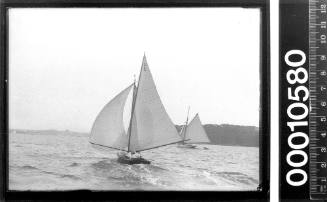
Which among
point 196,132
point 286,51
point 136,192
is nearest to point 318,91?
point 286,51

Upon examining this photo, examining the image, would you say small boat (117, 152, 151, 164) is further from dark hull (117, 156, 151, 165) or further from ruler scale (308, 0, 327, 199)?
ruler scale (308, 0, 327, 199)

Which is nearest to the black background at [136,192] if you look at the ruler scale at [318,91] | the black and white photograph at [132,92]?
the black and white photograph at [132,92]

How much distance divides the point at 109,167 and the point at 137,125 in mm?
162

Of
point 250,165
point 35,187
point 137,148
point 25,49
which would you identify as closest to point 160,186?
point 137,148

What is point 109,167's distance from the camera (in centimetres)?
147

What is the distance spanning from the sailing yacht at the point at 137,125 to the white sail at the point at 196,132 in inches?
1.7

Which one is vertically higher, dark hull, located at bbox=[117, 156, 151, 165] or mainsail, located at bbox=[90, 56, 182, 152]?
mainsail, located at bbox=[90, 56, 182, 152]

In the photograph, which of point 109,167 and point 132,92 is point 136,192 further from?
point 132,92

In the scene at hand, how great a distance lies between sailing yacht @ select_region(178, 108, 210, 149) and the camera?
1.44m

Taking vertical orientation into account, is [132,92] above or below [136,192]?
Answer: above

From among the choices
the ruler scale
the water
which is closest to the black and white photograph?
the water

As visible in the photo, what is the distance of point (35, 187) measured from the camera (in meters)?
1.48

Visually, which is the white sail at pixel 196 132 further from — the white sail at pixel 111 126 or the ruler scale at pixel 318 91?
the ruler scale at pixel 318 91

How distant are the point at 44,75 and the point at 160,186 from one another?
Result: 52cm
